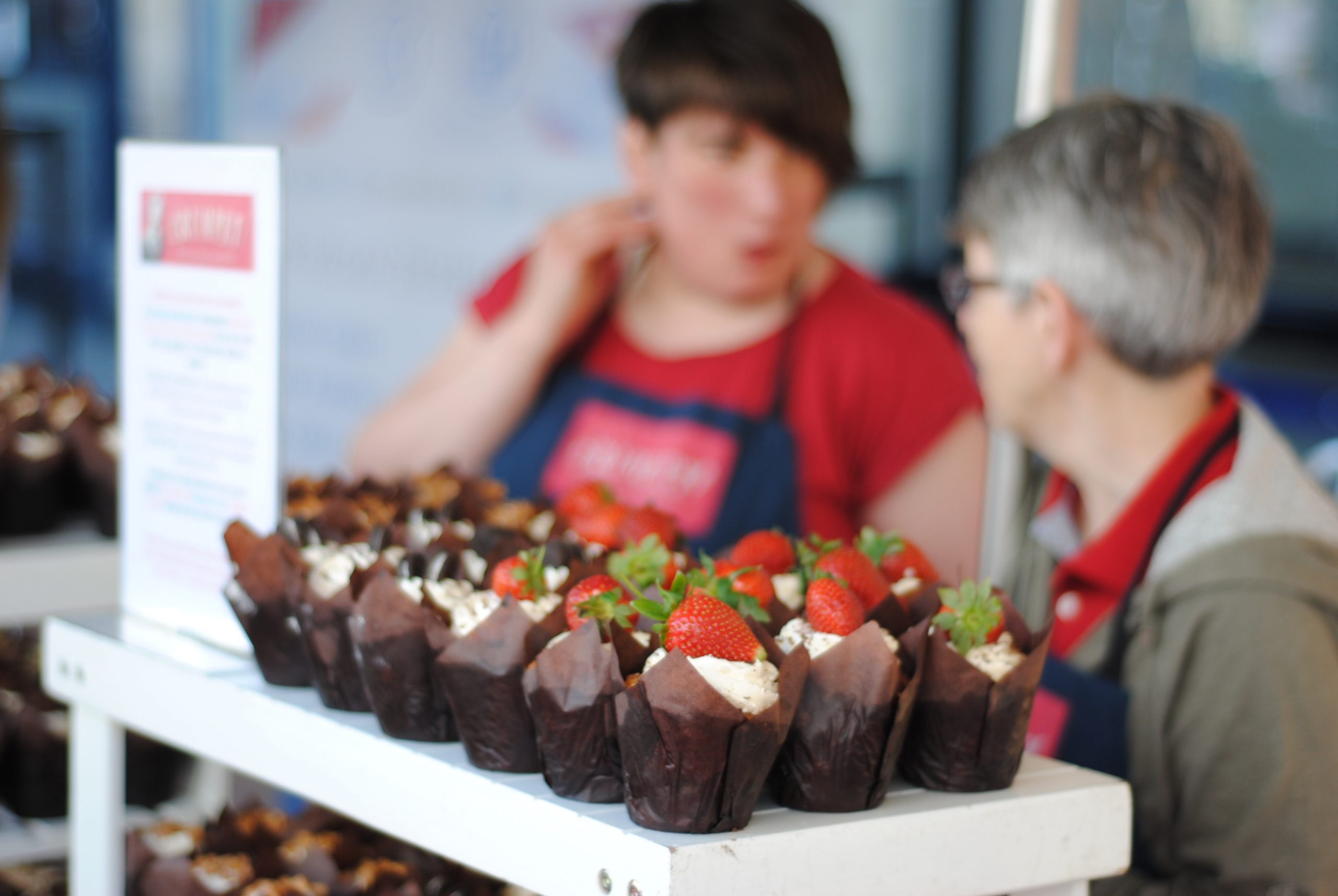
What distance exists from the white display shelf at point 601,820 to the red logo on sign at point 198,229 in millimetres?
437

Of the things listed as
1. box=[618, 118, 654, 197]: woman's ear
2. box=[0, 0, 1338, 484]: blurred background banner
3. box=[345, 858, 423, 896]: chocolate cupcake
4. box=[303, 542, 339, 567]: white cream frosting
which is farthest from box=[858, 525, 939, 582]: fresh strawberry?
box=[0, 0, 1338, 484]: blurred background banner

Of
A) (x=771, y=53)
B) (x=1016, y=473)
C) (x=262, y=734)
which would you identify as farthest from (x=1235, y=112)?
(x=262, y=734)

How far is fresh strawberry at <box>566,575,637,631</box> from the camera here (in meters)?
1.16

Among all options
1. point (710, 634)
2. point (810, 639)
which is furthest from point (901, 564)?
point (710, 634)

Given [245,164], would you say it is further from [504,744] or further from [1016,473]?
[1016,473]

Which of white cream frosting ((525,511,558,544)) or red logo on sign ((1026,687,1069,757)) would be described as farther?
red logo on sign ((1026,687,1069,757))

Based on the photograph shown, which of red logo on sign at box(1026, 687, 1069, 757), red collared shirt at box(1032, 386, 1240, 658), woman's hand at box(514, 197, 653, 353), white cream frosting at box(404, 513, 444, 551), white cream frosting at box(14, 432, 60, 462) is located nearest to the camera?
white cream frosting at box(404, 513, 444, 551)

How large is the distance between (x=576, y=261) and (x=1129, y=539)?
109cm

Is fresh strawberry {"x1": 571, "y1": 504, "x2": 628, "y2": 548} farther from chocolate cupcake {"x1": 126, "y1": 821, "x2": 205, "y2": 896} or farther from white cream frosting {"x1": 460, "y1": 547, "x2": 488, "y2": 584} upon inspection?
chocolate cupcake {"x1": 126, "y1": 821, "x2": 205, "y2": 896}

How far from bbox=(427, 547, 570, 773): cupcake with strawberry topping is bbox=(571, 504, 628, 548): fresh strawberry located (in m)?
0.25

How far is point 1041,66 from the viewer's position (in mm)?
2545

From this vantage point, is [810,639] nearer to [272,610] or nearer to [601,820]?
[601,820]

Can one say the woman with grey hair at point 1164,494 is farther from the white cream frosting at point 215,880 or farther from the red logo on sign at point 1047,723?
the white cream frosting at point 215,880

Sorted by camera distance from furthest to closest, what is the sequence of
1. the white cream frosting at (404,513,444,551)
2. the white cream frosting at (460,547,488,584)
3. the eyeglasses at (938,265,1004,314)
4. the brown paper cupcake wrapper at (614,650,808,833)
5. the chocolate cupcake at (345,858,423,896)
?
the eyeglasses at (938,265,1004,314), the chocolate cupcake at (345,858,423,896), the white cream frosting at (404,513,444,551), the white cream frosting at (460,547,488,584), the brown paper cupcake wrapper at (614,650,808,833)
